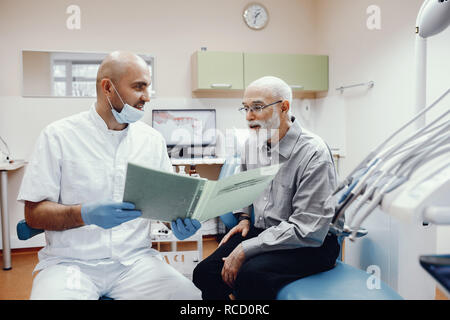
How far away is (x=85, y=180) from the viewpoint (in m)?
1.46

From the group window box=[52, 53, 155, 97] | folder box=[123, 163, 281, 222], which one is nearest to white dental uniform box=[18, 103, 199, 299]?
folder box=[123, 163, 281, 222]

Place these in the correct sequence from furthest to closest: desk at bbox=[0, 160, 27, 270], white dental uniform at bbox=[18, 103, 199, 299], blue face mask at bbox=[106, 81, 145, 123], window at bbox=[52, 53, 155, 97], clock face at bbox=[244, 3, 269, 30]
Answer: clock face at bbox=[244, 3, 269, 30], window at bbox=[52, 53, 155, 97], desk at bbox=[0, 160, 27, 270], blue face mask at bbox=[106, 81, 145, 123], white dental uniform at bbox=[18, 103, 199, 299]

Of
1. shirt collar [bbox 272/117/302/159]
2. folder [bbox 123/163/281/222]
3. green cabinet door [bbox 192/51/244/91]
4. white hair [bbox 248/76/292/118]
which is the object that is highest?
green cabinet door [bbox 192/51/244/91]

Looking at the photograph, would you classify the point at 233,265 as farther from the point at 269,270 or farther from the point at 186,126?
the point at 186,126

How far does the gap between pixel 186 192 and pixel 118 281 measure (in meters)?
0.55

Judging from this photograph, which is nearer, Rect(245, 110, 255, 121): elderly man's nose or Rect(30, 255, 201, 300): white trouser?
Rect(30, 255, 201, 300): white trouser

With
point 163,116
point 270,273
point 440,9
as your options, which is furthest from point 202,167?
point 440,9

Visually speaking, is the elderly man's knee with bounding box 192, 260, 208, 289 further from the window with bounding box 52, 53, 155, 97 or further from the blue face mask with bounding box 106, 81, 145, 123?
the window with bounding box 52, 53, 155, 97

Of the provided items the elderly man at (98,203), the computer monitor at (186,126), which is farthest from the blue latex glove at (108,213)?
the computer monitor at (186,126)

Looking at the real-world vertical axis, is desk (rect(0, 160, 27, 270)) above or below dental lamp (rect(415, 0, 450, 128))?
below

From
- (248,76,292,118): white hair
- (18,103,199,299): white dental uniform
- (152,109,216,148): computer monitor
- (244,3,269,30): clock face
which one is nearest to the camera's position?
→ (18,103,199,299): white dental uniform

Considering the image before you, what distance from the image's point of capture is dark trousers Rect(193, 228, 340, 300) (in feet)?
4.20

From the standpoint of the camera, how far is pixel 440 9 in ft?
3.82

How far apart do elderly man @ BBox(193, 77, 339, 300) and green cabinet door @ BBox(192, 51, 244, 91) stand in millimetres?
2094
